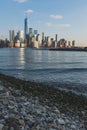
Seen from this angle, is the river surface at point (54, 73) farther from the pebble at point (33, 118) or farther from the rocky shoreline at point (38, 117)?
the pebble at point (33, 118)

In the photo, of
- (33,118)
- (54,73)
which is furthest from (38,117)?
(54,73)

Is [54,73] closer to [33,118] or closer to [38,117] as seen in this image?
[38,117]

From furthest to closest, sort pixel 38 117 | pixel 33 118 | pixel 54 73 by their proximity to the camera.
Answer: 1. pixel 54 73
2. pixel 38 117
3. pixel 33 118

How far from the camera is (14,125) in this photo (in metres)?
8.92

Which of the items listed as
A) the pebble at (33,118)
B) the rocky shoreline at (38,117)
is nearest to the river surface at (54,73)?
the rocky shoreline at (38,117)

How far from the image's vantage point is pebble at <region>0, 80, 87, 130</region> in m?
9.13

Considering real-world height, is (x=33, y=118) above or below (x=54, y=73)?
above

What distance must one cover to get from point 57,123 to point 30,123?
1082 mm

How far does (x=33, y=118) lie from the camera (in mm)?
9938

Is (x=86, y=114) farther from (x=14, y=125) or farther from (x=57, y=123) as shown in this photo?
(x=14, y=125)

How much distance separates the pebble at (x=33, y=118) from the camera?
9126 mm

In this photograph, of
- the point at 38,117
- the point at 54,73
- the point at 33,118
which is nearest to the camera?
the point at 33,118

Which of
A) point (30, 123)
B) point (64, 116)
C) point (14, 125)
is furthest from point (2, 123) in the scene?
point (64, 116)

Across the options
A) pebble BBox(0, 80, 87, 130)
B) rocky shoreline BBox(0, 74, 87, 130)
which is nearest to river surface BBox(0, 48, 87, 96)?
rocky shoreline BBox(0, 74, 87, 130)
